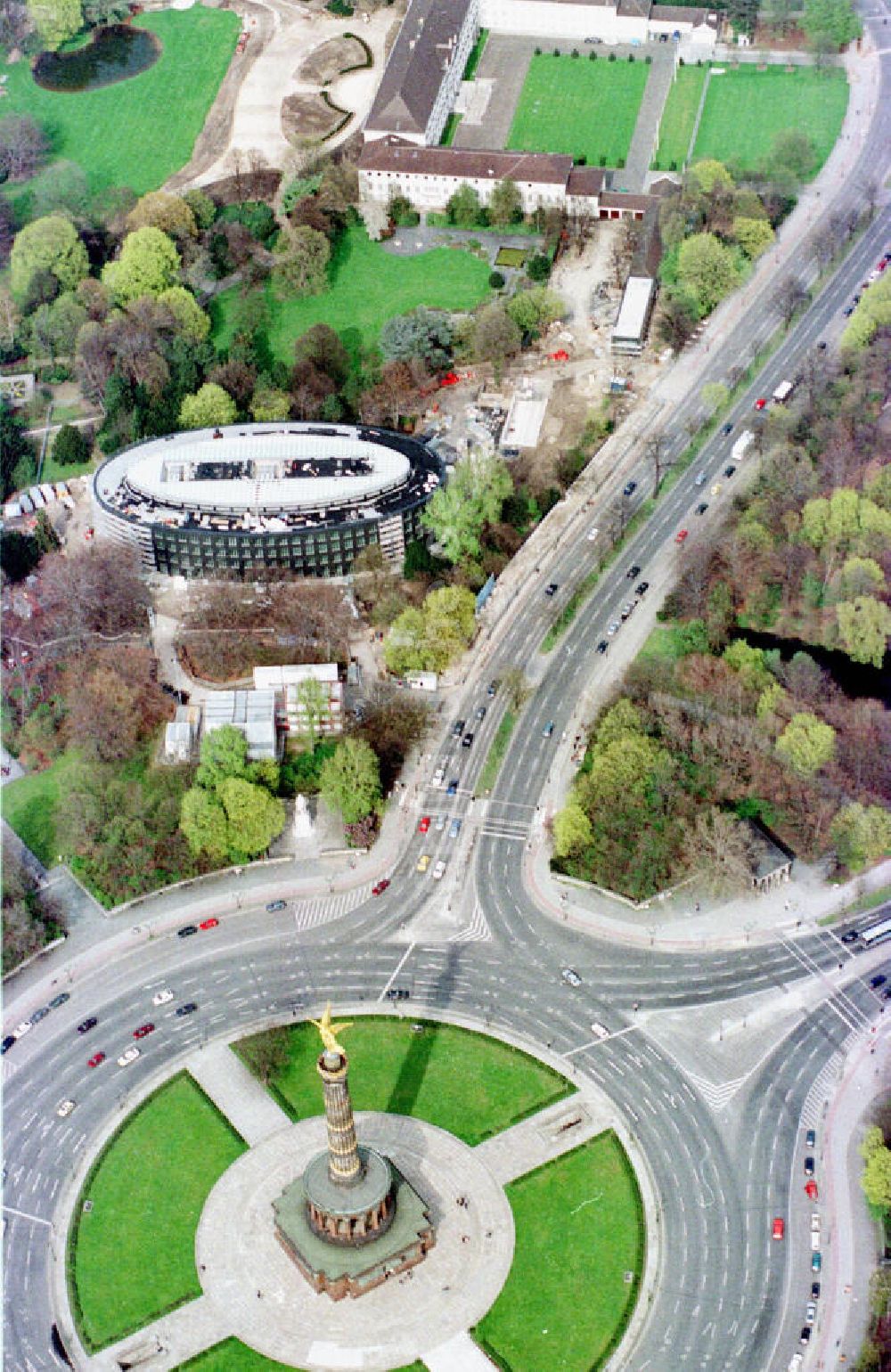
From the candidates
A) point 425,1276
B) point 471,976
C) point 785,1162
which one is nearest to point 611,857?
point 471,976

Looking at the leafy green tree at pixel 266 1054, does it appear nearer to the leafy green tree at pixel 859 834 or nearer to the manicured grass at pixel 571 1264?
the manicured grass at pixel 571 1264

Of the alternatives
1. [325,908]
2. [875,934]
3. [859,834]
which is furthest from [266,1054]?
[859,834]

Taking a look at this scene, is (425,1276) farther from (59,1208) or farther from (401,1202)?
(59,1208)

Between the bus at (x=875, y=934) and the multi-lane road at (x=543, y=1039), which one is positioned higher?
the bus at (x=875, y=934)

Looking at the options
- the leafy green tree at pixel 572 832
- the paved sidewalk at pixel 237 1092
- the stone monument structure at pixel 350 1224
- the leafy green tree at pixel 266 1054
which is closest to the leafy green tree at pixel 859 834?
the leafy green tree at pixel 572 832

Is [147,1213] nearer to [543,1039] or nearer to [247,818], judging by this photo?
[543,1039]

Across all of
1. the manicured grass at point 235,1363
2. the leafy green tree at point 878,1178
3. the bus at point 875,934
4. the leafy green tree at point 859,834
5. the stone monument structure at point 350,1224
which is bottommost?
the manicured grass at point 235,1363

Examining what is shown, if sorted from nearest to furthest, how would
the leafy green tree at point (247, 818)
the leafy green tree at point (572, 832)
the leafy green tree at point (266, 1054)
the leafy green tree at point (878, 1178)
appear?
the leafy green tree at point (878, 1178)
the leafy green tree at point (266, 1054)
the leafy green tree at point (572, 832)
the leafy green tree at point (247, 818)
